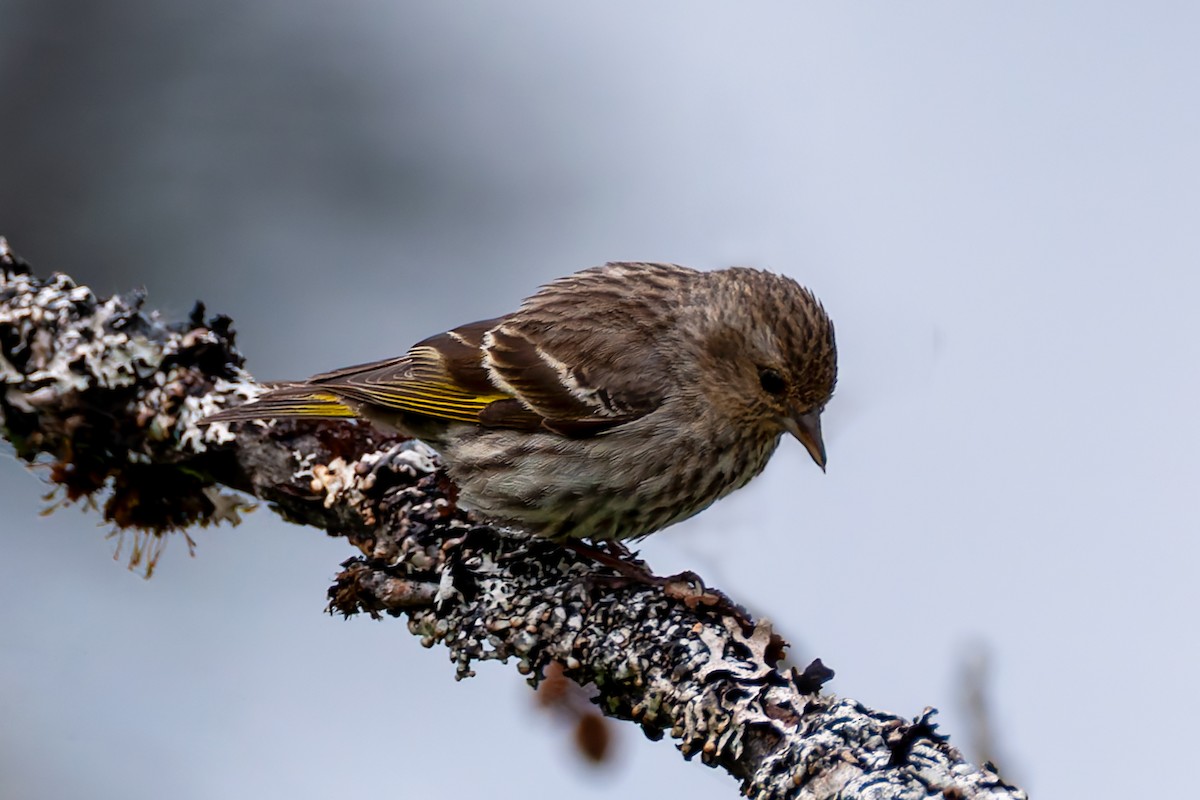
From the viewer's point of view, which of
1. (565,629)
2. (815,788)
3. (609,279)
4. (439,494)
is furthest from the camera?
(609,279)

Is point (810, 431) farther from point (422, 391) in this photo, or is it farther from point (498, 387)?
point (422, 391)

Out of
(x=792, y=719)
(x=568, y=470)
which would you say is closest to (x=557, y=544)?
(x=568, y=470)

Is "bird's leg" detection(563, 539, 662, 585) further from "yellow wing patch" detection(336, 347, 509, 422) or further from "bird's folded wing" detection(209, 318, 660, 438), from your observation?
"yellow wing patch" detection(336, 347, 509, 422)

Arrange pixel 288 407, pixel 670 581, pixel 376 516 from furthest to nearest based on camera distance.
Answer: pixel 288 407
pixel 376 516
pixel 670 581

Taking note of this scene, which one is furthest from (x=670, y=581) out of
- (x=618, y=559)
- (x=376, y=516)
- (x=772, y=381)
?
(x=772, y=381)

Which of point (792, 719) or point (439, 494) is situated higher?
point (439, 494)

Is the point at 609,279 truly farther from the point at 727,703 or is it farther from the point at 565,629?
the point at 727,703

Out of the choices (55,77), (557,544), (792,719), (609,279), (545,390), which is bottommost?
(792,719)

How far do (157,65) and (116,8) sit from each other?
0.26m

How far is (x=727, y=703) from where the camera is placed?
2.73 meters

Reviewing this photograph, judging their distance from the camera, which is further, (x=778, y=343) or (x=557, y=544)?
(x=778, y=343)

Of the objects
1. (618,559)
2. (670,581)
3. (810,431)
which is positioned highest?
(810,431)

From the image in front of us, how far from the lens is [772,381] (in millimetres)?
3902

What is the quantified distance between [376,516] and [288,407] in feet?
1.24
